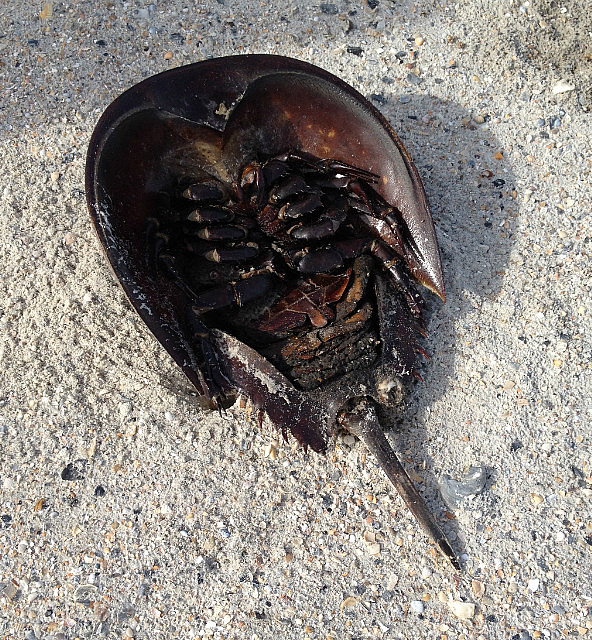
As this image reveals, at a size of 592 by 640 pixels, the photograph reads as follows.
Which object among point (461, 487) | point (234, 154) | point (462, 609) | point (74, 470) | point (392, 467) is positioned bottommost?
point (74, 470)

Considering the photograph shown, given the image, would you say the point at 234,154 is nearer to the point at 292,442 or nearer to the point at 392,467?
the point at 292,442

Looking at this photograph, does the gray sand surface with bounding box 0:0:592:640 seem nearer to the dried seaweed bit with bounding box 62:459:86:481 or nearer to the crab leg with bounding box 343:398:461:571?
the dried seaweed bit with bounding box 62:459:86:481

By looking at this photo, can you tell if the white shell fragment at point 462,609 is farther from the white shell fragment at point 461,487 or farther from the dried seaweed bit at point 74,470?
the dried seaweed bit at point 74,470

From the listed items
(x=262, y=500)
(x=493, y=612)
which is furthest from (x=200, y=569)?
(x=493, y=612)

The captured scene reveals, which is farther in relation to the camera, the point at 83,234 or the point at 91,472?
the point at 83,234

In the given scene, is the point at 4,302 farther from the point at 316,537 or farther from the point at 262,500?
the point at 316,537

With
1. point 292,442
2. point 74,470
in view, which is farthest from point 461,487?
point 74,470
